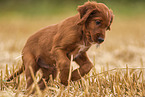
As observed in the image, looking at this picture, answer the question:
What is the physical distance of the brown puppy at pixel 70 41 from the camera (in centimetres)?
285

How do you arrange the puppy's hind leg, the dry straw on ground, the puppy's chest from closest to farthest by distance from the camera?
the dry straw on ground, the puppy's chest, the puppy's hind leg

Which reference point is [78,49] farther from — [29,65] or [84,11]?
[29,65]

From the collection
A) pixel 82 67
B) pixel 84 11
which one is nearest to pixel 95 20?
pixel 84 11

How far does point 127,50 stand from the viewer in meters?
6.78

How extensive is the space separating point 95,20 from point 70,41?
1.32 ft

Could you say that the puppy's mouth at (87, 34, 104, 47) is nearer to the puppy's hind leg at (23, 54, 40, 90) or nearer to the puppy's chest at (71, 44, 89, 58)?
the puppy's chest at (71, 44, 89, 58)

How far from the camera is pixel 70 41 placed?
294 cm

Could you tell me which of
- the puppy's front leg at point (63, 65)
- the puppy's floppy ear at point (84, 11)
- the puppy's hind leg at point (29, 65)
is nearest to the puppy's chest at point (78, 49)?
the puppy's front leg at point (63, 65)

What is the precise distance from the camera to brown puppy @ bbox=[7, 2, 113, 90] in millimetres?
2848

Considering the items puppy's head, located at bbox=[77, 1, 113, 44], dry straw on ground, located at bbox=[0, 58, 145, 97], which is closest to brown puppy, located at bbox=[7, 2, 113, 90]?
puppy's head, located at bbox=[77, 1, 113, 44]

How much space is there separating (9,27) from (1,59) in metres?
5.87

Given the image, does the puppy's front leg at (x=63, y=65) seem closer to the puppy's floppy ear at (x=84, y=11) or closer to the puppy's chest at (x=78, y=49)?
the puppy's chest at (x=78, y=49)

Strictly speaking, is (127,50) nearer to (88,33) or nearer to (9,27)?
(88,33)

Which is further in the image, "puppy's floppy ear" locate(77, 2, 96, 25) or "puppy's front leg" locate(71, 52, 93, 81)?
"puppy's front leg" locate(71, 52, 93, 81)
